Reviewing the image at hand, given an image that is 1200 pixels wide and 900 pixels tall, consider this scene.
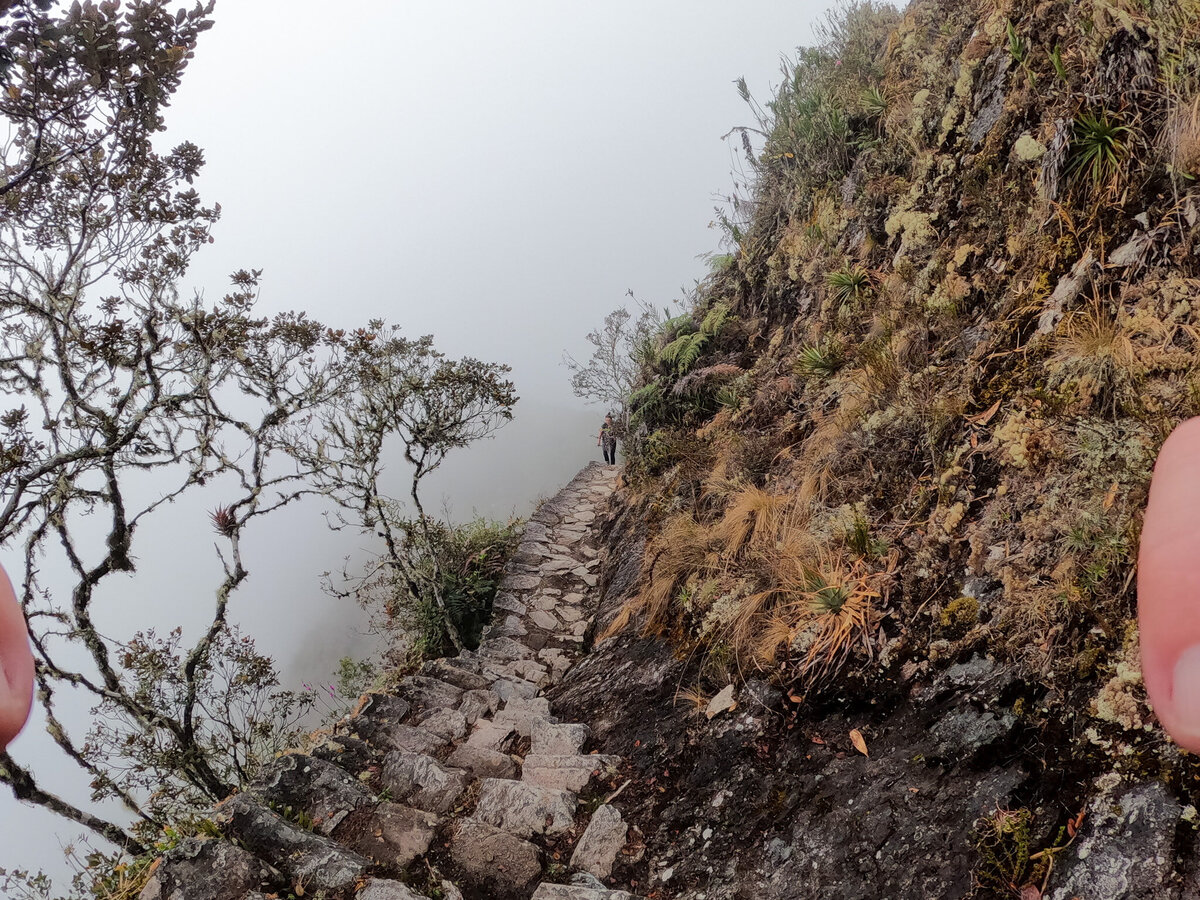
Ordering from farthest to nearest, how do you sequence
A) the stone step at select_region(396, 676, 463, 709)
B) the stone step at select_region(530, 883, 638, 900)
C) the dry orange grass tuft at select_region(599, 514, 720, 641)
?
the stone step at select_region(396, 676, 463, 709)
the dry orange grass tuft at select_region(599, 514, 720, 641)
the stone step at select_region(530, 883, 638, 900)

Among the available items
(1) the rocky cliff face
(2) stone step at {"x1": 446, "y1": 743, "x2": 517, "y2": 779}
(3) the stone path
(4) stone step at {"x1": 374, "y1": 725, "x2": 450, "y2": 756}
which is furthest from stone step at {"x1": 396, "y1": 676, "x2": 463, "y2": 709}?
(1) the rocky cliff face

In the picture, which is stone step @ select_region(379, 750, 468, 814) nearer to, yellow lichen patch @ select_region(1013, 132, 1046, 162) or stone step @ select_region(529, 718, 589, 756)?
stone step @ select_region(529, 718, 589, 756)

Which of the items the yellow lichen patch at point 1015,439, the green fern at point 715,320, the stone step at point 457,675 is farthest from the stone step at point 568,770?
the green fern at point 715,320

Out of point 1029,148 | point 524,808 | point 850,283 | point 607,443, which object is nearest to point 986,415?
point 1029,148

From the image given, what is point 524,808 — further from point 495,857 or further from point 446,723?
point 446,723

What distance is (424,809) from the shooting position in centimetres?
326

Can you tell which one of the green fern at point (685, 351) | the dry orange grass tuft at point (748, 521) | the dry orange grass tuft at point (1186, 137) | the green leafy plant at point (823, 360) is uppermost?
the green fern at point (685, 351)

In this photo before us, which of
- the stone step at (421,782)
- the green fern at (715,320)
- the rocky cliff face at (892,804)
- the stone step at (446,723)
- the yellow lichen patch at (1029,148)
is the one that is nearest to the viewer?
the rocky cliff face at (892,804)

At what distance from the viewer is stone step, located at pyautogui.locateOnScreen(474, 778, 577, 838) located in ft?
10.2

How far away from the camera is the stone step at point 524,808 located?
10.2 ft

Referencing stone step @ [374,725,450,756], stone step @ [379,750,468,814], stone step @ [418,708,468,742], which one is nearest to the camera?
stone step @ [379,750,468,814]

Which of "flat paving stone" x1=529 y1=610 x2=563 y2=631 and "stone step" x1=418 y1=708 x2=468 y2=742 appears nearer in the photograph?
"stone step" x1=418 y1=708 x2=468 y2=742

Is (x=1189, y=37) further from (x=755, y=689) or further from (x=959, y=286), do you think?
(x=755, y=689)

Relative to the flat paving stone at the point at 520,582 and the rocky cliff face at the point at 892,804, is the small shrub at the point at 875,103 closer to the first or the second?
the rocky cliff face at the point at 892,804
